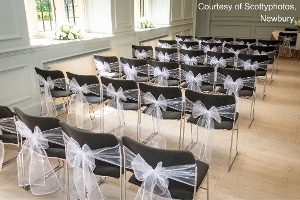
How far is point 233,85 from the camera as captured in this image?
4.07 metres

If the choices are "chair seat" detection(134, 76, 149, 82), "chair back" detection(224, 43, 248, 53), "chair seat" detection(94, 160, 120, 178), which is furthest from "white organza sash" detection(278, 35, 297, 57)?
"chair seat" detection(94, 160, 120, 178)

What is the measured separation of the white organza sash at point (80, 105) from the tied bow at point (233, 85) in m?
1.87

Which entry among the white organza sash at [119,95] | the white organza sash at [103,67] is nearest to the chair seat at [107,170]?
the white organza sash at [119,95]

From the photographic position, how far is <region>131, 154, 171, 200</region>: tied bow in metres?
1.99

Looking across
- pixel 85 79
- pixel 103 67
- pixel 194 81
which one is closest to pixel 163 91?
pixel 85 79

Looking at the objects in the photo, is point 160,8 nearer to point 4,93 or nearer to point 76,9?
point 76,9

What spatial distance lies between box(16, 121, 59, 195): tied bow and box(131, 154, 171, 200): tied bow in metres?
0.98

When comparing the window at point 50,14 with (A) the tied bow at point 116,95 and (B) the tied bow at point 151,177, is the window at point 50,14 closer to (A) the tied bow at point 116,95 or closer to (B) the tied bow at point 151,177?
(A) the tied bow at point 116,95

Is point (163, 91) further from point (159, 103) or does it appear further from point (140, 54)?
point (140, 54)

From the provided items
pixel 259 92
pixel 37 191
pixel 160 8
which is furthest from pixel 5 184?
pixel 160 8

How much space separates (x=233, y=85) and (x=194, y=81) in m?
0.65

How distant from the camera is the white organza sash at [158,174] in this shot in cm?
195

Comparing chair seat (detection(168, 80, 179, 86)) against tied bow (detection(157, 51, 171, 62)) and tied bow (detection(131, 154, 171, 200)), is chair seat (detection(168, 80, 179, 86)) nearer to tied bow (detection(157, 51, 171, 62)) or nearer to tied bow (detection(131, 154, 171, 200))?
tied bow (detection(157, 51, 171, 62))

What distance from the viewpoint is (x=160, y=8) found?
9391 mm
